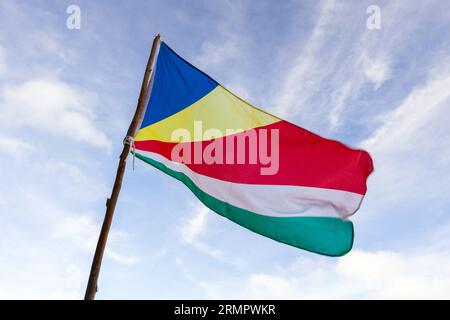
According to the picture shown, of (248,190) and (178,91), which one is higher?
(178,91)

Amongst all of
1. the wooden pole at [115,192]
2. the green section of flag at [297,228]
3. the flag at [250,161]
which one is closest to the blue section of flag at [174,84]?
the flag at [250,161]

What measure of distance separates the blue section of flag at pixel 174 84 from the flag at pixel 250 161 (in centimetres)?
2

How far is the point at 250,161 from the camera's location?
9695 mm

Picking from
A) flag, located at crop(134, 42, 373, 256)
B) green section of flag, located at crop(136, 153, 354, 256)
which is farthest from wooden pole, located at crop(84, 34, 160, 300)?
green section of flag, located at crop(136, 153, 354, 256)

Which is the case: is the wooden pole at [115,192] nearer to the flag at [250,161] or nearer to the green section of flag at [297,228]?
the flag at [250,161]

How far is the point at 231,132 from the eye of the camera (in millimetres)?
9727

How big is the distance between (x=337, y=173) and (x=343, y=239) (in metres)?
1.32

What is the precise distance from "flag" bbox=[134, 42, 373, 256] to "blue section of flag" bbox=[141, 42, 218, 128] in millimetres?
19

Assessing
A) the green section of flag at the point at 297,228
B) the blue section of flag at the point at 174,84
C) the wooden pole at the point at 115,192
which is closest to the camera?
the wooden pole at the point at 115,192

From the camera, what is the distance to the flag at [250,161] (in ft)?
29.8
